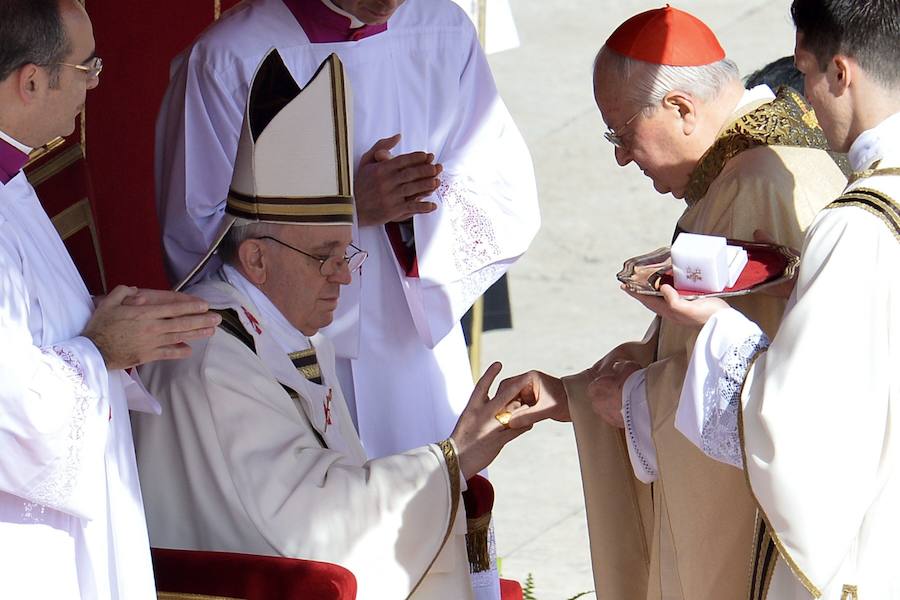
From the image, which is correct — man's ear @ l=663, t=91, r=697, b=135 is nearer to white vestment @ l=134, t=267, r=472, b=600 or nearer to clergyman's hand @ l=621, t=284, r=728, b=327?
clergyman's hand @ l=621, t=284, r=728, b=327

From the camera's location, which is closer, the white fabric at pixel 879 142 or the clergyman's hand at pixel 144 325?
the white fabric at pixel 879 142

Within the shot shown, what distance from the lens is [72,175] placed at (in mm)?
3607

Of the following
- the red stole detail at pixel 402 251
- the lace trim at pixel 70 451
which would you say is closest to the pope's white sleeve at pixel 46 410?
the lace trim at pixel 70 451

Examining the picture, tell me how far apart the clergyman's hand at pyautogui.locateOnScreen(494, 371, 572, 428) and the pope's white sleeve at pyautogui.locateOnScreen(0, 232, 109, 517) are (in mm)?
918

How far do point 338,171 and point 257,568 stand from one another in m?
0.90

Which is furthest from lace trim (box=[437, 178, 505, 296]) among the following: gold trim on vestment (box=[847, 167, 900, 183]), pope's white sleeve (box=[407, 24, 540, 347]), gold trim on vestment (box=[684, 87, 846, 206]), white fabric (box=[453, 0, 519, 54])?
white fabric (box=[453, 0, 519, 54])

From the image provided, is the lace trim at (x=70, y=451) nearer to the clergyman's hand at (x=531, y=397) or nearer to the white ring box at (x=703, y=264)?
the clergyman's hand at (x=531, y=397)

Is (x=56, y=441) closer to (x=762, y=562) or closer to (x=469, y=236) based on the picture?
(x=762, y=562)

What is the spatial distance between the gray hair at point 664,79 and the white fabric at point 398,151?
3.32 ft

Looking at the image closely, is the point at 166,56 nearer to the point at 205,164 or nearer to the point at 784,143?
the point at 205,164

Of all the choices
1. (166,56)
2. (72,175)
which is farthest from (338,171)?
(166,56)

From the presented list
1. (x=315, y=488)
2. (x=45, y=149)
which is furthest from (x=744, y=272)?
(x=45, y=149)

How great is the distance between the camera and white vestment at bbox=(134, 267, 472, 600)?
305cm

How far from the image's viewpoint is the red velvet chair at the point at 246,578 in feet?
9.41
